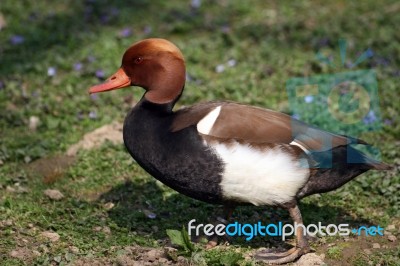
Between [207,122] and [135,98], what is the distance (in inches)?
103

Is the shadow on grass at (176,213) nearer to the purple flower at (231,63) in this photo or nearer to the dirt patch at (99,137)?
the dirt patch at (99,137)

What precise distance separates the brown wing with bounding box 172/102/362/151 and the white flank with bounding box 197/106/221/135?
2 centimetres

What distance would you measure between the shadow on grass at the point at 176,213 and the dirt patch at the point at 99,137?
0.74m

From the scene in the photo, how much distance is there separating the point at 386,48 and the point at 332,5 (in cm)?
138

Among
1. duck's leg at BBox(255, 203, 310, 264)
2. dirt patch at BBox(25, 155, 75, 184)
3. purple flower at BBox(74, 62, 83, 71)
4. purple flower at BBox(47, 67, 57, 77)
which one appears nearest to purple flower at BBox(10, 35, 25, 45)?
purple flower at BBox(47, 67, 57, 77)

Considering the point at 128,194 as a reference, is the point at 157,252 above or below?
above

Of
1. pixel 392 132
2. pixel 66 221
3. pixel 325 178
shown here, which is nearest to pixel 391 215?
pixel 325 178

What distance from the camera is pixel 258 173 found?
4.66m

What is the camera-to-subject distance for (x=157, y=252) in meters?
4.83

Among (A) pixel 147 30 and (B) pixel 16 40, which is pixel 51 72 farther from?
(A) pixel 147 30

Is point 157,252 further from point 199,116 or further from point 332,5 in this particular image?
point 332,5

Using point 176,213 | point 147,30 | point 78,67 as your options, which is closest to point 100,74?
point 78,67

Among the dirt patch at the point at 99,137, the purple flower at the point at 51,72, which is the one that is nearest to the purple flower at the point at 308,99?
the dirt patch at the point at 99,137

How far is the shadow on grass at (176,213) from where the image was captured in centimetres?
537
